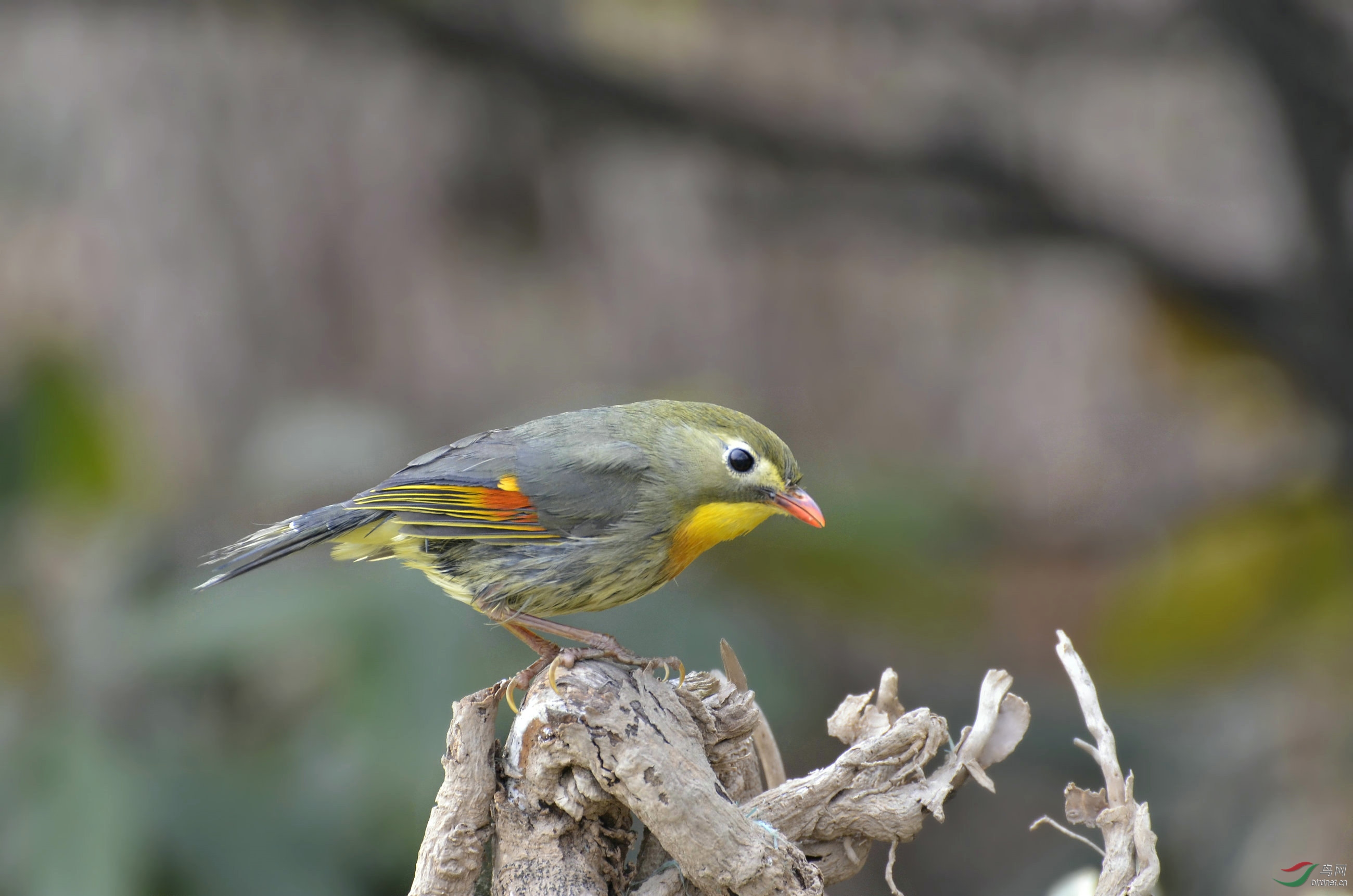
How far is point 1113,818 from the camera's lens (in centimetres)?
223

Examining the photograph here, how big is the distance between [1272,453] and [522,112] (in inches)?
182

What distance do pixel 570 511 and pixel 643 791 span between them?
→ 91 cm

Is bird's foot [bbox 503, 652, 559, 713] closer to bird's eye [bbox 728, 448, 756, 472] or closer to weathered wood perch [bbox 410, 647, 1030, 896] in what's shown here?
weathered wood perch [bbox 410, 647, 1030, 896]

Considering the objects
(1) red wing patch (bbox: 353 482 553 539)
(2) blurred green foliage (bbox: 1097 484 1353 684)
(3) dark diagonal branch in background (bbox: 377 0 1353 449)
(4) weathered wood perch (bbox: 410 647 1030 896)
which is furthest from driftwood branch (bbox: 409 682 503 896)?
(2) blurred green foliage (bbox: 1097 484 1353 684)

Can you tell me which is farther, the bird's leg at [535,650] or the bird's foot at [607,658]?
the bird's leg at [535,650]

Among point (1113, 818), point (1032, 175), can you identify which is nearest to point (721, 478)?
point (1113, 818)

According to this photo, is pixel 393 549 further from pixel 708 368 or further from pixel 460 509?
pixel 708 368

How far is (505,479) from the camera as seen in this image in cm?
299

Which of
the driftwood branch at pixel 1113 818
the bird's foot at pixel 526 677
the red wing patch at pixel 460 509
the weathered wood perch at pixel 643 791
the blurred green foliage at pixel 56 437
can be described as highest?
the blurred green foliage at pixel 56 437

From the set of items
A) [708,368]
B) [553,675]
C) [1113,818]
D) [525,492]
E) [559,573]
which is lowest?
[1113,818]

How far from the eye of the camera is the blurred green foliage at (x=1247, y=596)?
5660 millimetres

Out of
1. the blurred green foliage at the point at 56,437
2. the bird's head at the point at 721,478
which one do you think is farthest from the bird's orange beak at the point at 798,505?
→ the blurred green foliage at the point at 56,437

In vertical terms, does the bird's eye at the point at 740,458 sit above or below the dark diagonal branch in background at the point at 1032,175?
below

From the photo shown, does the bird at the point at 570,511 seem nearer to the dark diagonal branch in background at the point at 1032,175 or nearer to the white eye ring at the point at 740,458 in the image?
the white eye ring at the point at 740,458
